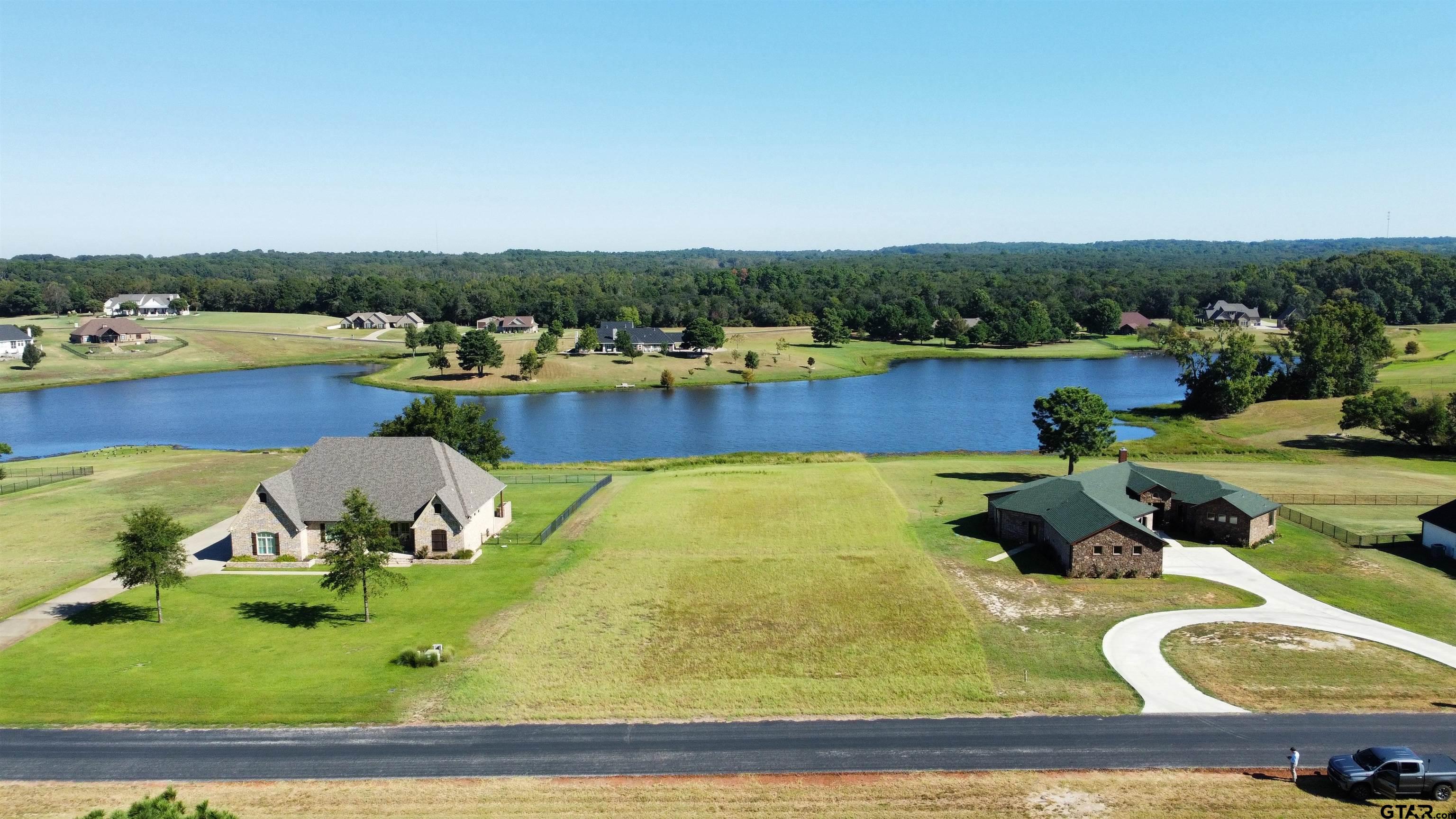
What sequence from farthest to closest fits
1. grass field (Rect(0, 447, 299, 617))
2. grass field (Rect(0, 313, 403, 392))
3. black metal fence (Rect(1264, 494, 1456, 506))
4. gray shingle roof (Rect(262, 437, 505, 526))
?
grass field (Rect(0, 313, 403, 392)) < black metal fence (Rect(1264, 494, 1456, 506)) < gray shingle roof (Rect(262, 437, 505, 526)) < grass field (Rect(0, 447, 299, 617))

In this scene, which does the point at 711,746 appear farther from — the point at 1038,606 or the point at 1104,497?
the point at 1104,497

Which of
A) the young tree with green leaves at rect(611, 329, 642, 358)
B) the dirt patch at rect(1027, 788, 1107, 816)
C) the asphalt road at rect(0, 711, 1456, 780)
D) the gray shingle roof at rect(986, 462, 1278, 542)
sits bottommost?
the dirt patch at rect(1027, 788, 1107, 816)

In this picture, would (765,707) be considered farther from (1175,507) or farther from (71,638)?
(1175,507)

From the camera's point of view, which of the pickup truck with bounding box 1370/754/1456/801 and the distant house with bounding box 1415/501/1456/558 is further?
the distant house with bounding box 1415/501/1456/558

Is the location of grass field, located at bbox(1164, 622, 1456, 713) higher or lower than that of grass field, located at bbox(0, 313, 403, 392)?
lower

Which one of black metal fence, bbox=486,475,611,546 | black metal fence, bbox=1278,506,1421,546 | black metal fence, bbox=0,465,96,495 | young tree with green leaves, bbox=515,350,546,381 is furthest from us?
young tree with green leaves, bbox=515,350,546,381

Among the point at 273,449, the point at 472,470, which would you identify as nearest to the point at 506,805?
the point at 472,470

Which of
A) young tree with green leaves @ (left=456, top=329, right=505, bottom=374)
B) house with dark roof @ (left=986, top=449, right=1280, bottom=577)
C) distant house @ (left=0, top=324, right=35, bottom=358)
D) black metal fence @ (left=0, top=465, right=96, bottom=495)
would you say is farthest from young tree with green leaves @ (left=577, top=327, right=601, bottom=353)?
house with dark roof @ (left=986, top=449, right=1280, bottom=577)

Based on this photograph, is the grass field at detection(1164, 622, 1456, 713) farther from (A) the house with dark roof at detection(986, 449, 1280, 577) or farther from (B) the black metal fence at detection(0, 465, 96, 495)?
(B) the black metal fence at detection(0, 465, 96, 495)
